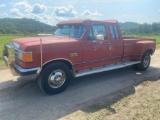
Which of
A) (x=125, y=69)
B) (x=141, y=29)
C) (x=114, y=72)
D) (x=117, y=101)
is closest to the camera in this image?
(x=117, y=101)

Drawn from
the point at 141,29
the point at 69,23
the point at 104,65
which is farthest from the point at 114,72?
the point at 141,29

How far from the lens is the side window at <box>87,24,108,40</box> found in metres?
6.12

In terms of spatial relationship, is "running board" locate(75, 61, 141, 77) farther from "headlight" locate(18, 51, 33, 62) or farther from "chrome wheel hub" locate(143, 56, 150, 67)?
"headlight" locate(18, 51, 33, 62)

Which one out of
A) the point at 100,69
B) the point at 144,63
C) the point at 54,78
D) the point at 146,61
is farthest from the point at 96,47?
the point at 146,61

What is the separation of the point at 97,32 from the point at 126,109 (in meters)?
2.72

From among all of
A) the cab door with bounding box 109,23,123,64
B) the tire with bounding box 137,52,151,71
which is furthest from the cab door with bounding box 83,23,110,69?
the tire with bounding box 137,52,151,71

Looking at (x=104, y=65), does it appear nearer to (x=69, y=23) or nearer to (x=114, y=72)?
(x=114, y=72)

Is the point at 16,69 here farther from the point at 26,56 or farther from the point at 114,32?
the point at 114,32

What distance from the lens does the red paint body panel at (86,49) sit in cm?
508

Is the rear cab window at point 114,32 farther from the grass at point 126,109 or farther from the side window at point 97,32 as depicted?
the grass at point 126,109

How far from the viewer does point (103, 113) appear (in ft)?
14.8

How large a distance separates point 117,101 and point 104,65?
183 centimetres

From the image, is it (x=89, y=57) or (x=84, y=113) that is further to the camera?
(x=89, y=57)

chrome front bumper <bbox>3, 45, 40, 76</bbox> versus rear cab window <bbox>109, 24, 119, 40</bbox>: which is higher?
rear cab window <bbox>109, 24, 119, 40</bbox>
